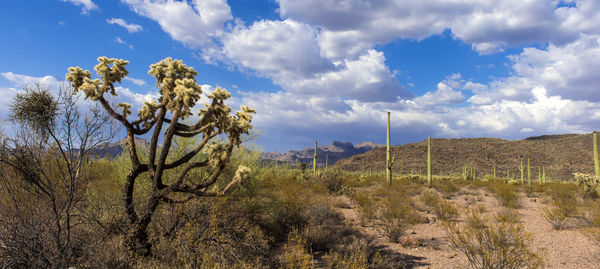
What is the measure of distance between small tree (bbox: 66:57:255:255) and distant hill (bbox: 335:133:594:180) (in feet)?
169

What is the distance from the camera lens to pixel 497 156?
61.9 meters

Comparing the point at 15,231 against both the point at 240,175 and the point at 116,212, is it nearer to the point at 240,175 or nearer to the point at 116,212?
the point at 116,212

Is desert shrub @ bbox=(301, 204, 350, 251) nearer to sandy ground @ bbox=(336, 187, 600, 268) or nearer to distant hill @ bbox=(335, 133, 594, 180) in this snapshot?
sandy ground @ bbox=(336, 187, 600, 268)

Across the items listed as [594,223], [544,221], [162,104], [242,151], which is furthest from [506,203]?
[162,104]

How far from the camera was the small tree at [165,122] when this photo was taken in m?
4.16

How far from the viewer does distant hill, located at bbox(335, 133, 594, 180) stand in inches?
2099

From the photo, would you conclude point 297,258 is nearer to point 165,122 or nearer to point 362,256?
point 362,256

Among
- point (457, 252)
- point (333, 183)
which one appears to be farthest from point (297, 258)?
point (333, 183)

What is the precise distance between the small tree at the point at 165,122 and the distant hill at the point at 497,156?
51.5 m

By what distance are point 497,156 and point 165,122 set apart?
236 ft

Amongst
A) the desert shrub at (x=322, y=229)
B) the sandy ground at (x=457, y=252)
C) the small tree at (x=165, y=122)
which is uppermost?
the small tree at (x=165, y=122)

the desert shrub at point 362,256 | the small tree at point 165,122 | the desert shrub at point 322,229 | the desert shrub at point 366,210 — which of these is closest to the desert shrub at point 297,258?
the desert shrub at point 322,229

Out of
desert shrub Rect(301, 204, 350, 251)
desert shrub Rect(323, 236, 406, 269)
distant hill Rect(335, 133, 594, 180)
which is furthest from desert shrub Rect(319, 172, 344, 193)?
distant hill Rect(335, 133, 594, 180)

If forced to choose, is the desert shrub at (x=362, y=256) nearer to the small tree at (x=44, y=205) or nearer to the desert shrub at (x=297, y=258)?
the desert shrub at (x=297, y=258)
